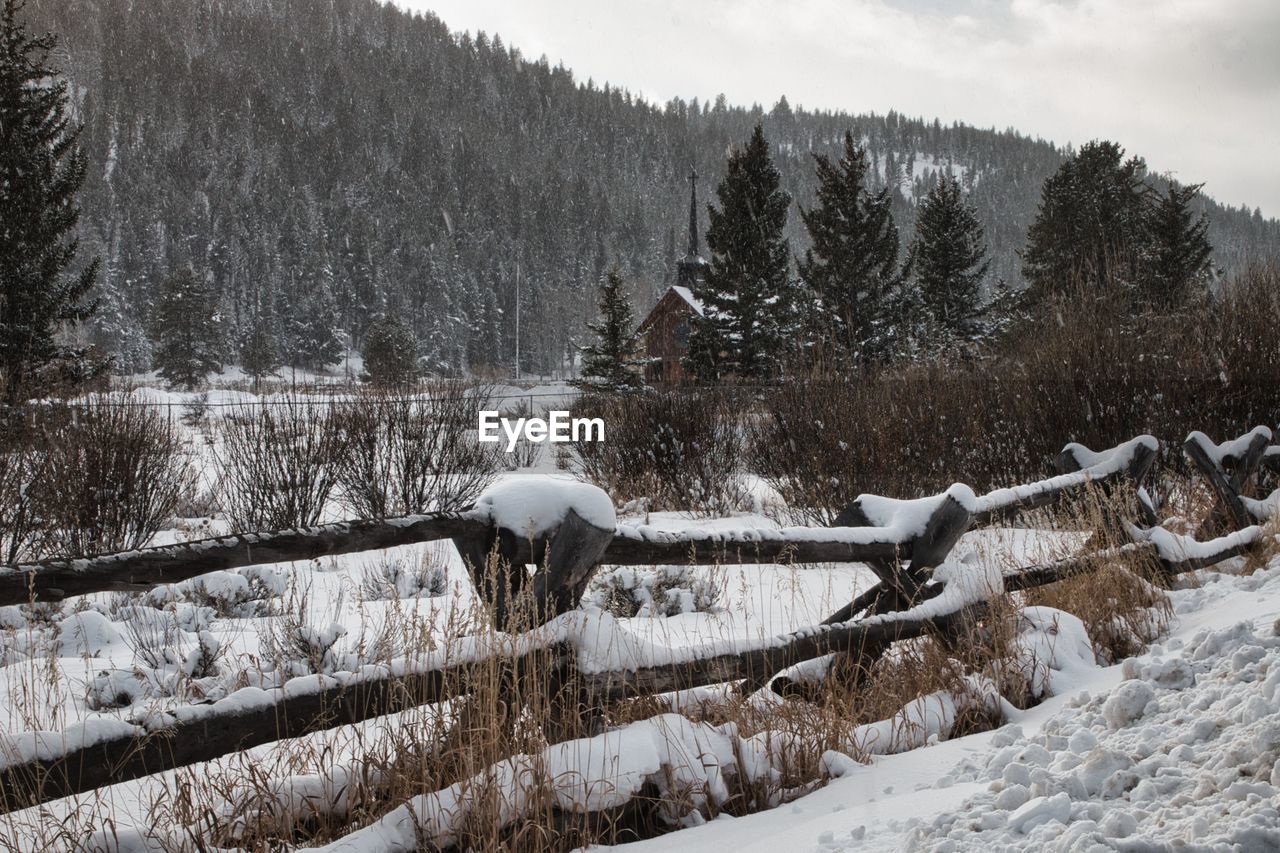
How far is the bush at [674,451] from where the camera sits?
37.2ft

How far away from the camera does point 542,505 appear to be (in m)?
2.51

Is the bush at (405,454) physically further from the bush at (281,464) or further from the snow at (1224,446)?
the snow at (1224,446)

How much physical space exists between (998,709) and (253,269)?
91.2 meters

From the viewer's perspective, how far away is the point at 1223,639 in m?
2.58

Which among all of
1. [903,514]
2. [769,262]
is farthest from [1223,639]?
[769,262]

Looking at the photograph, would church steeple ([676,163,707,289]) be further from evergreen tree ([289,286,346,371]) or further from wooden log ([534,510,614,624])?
evergreen tree ([289,286,346,371])

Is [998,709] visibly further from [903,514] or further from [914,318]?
[914,318]

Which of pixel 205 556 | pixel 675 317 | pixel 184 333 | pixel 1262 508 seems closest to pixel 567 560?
pixel 205 556

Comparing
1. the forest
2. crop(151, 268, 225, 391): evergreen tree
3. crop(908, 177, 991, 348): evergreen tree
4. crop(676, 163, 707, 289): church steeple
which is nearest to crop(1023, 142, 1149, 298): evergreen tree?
crop(908, 177, 991, 348): evergreen tree

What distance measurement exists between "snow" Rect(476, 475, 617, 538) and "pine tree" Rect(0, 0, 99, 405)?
18.0 meters

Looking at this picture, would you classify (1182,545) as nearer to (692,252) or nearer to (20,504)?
(20,504)

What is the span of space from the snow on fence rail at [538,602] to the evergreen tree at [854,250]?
27962 mm

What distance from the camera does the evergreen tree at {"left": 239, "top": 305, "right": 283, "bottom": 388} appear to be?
186 ft

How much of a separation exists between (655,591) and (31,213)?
18409 millimetres
